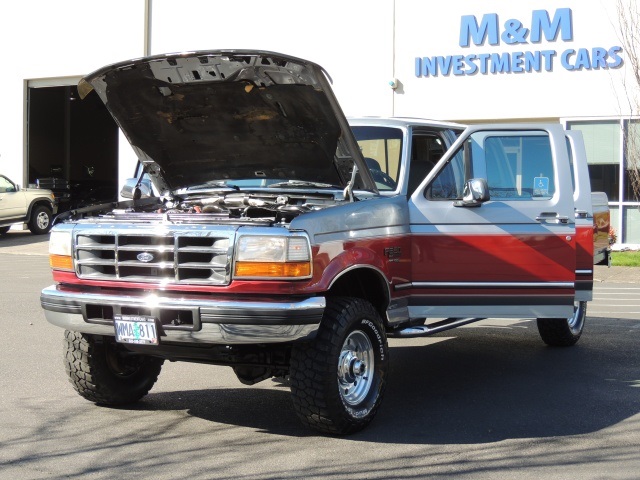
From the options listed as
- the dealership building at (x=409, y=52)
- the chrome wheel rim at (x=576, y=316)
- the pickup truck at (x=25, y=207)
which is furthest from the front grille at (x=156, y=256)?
the pickup truck at (x=25, y=207)

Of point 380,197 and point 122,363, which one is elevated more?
point 380,197

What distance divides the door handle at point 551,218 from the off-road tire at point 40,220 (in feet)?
66.0

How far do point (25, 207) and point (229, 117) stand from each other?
750 inches

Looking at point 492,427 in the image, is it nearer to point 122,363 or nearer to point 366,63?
point 122,363

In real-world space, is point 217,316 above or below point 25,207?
below

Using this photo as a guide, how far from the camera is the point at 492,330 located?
420 inches

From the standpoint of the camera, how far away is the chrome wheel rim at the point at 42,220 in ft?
83.5

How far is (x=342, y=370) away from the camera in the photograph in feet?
20.1

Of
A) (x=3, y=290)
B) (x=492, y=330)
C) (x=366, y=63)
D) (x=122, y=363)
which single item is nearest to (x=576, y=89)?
(x=366, y=63)

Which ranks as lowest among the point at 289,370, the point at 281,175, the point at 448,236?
the point at 289,370

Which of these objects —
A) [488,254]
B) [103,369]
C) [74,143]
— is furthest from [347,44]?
[74,143]

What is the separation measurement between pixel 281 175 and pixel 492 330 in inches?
170

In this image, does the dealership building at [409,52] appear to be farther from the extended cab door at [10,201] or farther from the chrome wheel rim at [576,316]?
the chrome wheel rim at [576,316]

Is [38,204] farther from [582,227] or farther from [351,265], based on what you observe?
[351,265]
